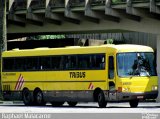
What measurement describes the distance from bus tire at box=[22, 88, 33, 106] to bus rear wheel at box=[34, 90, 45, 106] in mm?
251

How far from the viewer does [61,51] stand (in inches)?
1409

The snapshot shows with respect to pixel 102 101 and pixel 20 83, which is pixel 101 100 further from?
pixel 20 83

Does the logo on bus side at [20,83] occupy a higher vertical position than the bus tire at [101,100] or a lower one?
higher

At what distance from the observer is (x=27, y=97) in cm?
3762

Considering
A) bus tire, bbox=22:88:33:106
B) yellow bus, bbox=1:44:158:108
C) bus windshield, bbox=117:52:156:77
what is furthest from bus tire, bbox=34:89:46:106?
bus windshield, bbox=117:52:156:77

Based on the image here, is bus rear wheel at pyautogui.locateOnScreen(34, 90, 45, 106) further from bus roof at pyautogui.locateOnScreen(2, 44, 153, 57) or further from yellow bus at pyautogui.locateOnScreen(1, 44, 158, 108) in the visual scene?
bus roof at pyautogui.locateOnScreen(2, 44, 153, 57)

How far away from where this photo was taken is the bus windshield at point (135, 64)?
32.7 m

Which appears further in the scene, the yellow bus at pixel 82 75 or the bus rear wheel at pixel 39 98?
the bus rear wheel at pixel 39 98

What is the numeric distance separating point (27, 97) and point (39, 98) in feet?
3.18

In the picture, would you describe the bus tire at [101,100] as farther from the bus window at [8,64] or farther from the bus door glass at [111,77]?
the bus window at [8,64]

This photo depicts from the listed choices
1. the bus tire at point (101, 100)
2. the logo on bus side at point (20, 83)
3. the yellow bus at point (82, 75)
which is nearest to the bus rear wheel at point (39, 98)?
the yellow bus at point (82, 75)

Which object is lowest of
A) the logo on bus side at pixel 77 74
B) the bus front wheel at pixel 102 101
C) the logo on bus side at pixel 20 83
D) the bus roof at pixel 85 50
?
the bus front wheel at pixel 102 101

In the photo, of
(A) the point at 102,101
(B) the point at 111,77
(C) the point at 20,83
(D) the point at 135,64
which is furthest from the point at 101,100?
(C) the point at 20,83

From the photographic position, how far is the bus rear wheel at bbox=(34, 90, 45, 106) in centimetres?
3672
